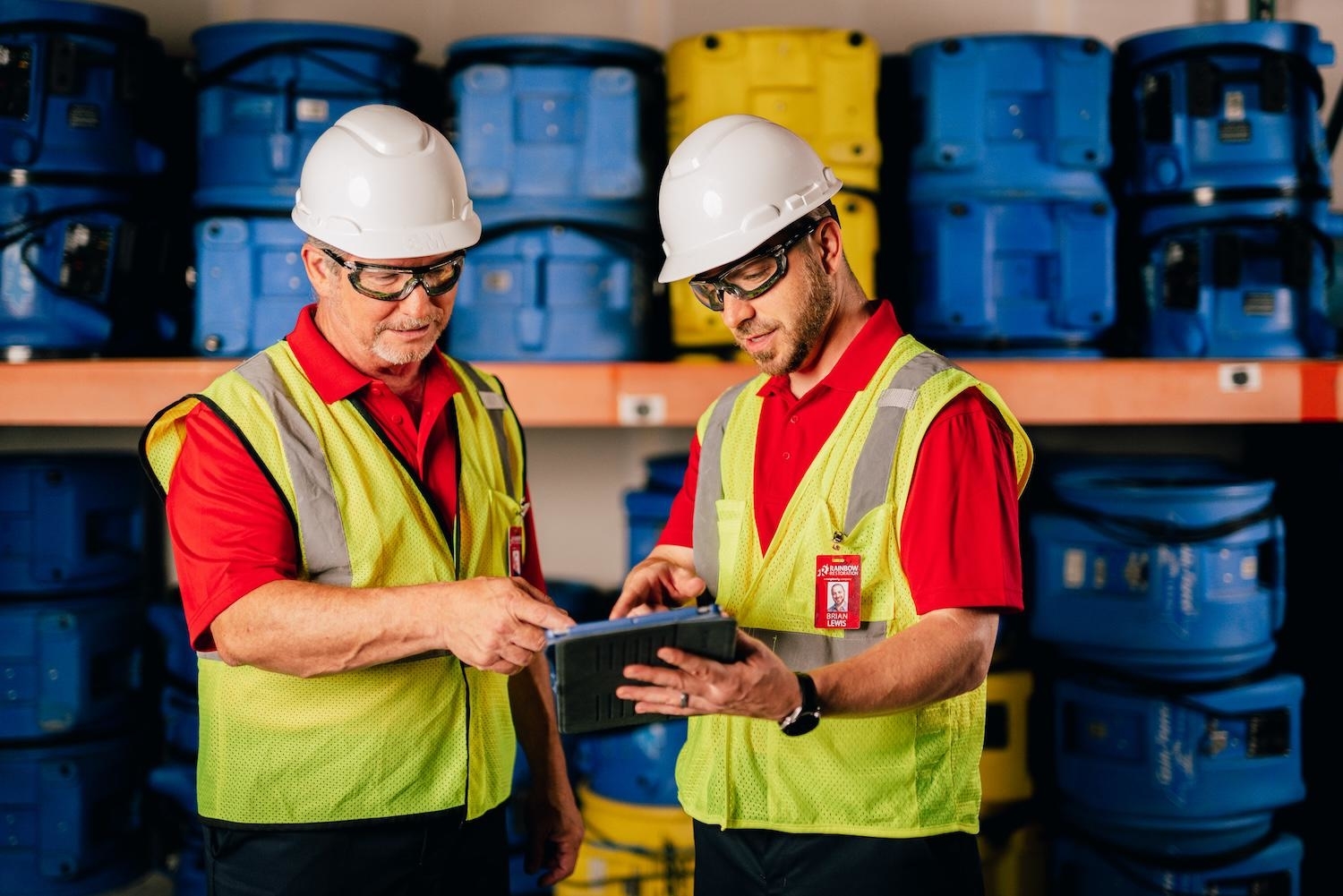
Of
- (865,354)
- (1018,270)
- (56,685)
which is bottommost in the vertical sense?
(56,685)

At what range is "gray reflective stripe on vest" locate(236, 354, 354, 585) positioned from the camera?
199 centimetres

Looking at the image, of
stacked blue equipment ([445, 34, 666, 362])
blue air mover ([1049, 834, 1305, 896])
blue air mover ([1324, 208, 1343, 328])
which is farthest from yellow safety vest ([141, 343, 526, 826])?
blue air mover ([1324, 208, 1343, 328])

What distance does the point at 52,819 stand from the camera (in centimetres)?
363

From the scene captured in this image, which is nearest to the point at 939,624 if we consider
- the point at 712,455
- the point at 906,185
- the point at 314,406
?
the point at 712,455

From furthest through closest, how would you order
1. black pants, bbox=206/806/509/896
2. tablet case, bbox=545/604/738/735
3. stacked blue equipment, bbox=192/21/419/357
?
stacked blue equipment, bbox=192/21/419/357, black pants, bbox=206/806/509/896, tablet case, bbox=545/604/738/735

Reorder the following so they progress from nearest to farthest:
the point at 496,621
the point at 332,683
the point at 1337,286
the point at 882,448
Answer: the point at 496,621, the point at 882,448, the point at 332,683, the point at 1337,286

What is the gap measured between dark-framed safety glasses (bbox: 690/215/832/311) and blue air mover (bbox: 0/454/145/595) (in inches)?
96.5

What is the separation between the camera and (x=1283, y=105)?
11.3ft

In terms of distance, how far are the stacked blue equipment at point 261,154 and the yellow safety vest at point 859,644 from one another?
6.20 ft

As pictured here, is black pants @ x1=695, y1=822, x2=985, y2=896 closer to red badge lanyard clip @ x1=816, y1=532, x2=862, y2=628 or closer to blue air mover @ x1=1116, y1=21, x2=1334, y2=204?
red badge lanyard clip @ x1=816, y1=532, x2=862, y2=628


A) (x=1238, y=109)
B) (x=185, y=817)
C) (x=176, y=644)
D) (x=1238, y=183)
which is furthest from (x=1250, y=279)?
(x=185, y=817)

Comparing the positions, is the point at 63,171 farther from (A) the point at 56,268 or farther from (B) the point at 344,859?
(B) the point at 344,859

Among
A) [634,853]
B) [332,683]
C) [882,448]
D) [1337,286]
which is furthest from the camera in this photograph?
[1337,286]

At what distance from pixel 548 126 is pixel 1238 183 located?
79.1 inches
